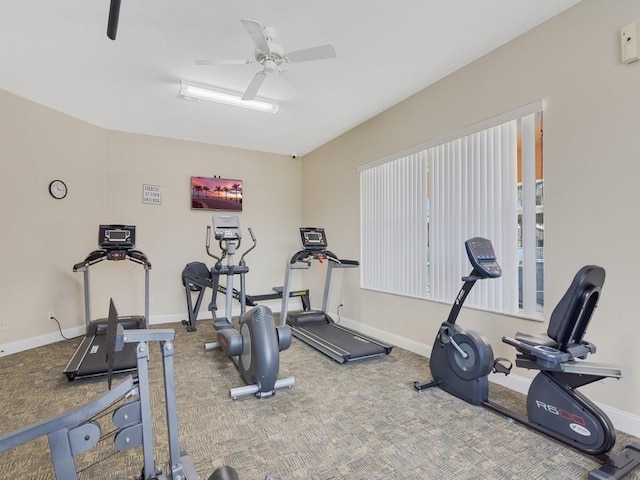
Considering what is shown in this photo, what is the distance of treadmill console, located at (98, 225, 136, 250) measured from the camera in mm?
4117

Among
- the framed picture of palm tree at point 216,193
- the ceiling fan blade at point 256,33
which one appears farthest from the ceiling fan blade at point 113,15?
the framed picture of palm tree at point 216,193

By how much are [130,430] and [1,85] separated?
168 inches

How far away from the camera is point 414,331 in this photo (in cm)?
394

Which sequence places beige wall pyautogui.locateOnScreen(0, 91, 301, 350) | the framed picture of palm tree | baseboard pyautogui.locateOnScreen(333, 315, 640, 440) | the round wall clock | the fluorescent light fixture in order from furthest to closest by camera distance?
the framed picture of palm tree → the round wall clock → beige wall pyautogui.locateOnScreen(0, 91, 301, 350) → the fluorescent light fixture → baseboard pyautogui.locateOnScreen(333, 315, 640, 440)

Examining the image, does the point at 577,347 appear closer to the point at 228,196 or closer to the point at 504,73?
the point at 504,73

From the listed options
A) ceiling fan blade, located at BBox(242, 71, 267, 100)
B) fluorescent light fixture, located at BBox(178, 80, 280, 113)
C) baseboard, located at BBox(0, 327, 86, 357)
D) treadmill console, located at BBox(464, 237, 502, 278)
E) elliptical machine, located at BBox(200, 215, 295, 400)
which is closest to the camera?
treadmill console, located at BBox(464, 237, 502, 278)

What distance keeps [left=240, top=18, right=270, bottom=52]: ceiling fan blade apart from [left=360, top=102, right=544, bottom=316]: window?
2.01 metres

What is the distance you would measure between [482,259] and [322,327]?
2.57 m

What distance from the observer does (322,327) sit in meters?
4.65

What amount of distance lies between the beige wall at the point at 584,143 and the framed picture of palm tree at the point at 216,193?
3.73 metres

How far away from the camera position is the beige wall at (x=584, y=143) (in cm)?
227

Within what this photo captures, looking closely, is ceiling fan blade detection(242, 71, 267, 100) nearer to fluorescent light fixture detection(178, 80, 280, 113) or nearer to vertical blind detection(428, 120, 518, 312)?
fluorescent light fixture detection(178, 80, 280, 113)

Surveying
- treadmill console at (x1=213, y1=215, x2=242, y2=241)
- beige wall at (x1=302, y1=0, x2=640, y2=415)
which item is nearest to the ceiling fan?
beige wall at (x1=302, y1=0, x2=640, y2=415)

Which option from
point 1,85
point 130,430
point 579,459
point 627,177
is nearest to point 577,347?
point 579,459
